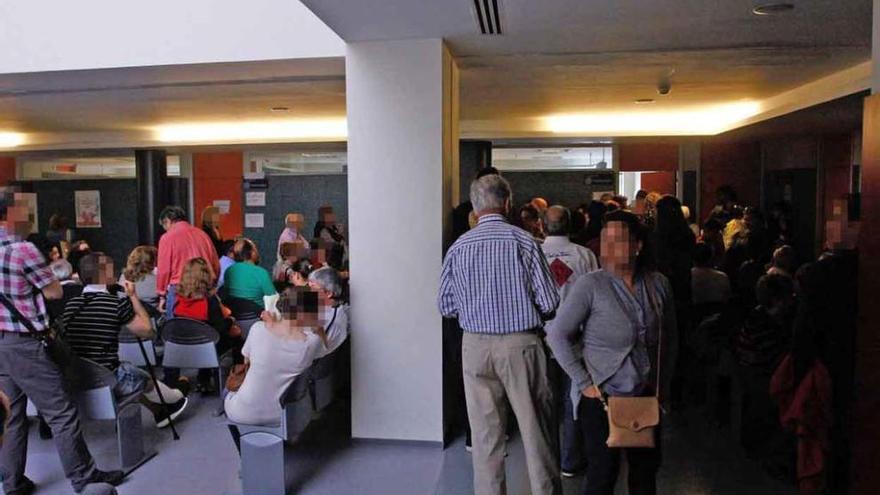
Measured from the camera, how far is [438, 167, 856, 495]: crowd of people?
9.56 ft

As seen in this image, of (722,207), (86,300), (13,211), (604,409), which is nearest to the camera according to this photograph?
(604,409)

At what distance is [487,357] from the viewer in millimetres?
3293

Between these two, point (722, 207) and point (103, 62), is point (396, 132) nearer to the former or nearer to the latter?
point (103, 62)

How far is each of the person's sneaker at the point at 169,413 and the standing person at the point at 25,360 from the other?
1.06 metres

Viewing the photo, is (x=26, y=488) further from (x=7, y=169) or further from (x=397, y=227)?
(x=7, y=169)

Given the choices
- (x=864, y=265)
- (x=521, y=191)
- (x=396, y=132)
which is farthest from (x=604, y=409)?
(x=521, y=191)

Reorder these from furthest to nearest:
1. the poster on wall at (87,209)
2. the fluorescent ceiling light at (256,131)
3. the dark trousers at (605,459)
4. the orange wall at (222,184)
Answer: the poster on wall at (87,209) < the orange wall at (222,184) < the fluorescent ceiling light at (256,131) < the dark trousers at (605,459)

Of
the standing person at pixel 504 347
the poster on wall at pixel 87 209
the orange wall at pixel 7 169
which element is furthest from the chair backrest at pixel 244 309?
the orange wall at pixel 7 169

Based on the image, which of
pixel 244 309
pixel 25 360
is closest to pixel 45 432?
pixel 25 360

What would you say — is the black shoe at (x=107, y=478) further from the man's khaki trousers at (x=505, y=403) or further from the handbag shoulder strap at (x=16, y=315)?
the man's khaki trousers at (x=505, y=403)

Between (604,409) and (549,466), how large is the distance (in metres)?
0.50

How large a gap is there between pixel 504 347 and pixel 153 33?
3605 millimetres

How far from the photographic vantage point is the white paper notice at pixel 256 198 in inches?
469

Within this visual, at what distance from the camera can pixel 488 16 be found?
4.07 meters
